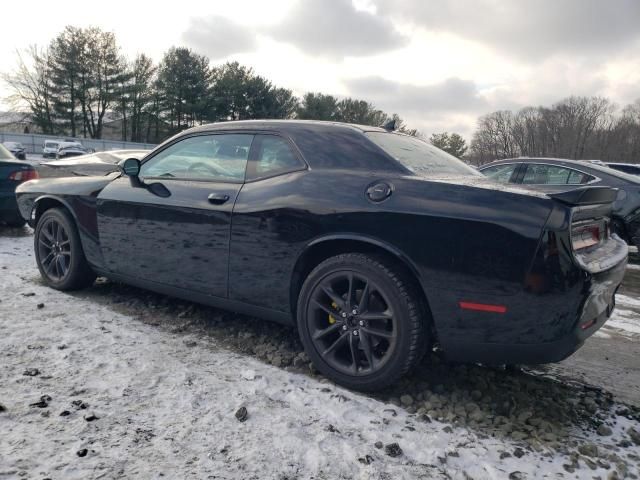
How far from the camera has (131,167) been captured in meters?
3.80

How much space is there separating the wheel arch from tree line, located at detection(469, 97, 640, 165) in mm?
79665

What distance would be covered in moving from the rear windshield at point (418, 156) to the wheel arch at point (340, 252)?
1.73ft

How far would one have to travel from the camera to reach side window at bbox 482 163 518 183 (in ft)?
24.9

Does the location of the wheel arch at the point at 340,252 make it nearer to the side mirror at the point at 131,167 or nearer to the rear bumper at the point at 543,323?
the rear bumper at the point at 543,323

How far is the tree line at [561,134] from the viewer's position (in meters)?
73.5

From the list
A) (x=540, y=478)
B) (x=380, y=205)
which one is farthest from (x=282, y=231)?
(x=540, y=478)

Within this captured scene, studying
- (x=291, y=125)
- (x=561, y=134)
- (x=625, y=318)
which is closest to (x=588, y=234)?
(x=291, y=125)

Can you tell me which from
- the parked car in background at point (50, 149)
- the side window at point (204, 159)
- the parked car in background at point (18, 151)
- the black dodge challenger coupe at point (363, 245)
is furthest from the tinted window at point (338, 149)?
the parked car in background at point (50, 149)

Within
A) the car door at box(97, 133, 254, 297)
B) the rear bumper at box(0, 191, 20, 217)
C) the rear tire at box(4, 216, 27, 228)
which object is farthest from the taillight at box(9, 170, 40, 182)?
the car door at box(97, 133, 254, 297)

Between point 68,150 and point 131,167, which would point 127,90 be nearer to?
point 68,150

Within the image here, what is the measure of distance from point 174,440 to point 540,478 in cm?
159

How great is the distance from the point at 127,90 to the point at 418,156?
2102 inches

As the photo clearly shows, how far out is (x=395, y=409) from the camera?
8.41ft

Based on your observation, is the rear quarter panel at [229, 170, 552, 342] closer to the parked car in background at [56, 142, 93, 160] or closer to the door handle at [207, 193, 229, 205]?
the door handle at [207, 193, 229, 205]
